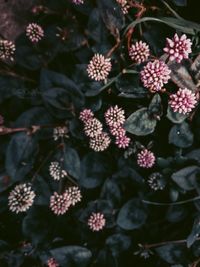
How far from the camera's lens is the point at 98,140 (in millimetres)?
1483

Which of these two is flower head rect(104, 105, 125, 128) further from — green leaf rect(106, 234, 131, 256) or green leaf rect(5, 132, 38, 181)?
green leaf rect(106, 234, 131, 256)

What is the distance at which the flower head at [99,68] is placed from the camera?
1.39 metres

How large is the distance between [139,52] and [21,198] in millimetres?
638

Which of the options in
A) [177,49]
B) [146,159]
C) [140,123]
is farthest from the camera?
[146,159]

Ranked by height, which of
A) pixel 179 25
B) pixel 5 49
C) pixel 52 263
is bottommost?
pixel 52 263

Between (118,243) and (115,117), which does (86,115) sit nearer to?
(115,117)

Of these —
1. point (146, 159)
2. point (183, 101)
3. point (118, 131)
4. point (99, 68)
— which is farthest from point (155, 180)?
point (99, 68)

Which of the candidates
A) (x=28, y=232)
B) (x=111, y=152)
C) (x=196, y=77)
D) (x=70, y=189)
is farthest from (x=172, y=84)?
(x=28, y=232)

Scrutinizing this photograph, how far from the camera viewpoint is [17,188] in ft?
5.05

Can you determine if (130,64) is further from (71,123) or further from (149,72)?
(71,123)

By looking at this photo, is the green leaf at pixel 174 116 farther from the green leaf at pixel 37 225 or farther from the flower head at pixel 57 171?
the green leaf at pixel 37 225

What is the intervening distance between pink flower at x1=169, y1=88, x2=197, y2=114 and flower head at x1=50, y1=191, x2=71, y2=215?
0.49 m

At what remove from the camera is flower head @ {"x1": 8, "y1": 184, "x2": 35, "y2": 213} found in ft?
4.99

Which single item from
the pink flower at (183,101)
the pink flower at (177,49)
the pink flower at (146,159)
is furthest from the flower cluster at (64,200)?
the pink flower at (177,49)
